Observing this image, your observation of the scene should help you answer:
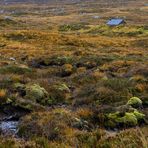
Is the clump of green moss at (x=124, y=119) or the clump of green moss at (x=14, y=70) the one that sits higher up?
the clump of green moss at (x=124, y=119)

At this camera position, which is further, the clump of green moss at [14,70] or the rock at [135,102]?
the clump of green moss at [14,70]

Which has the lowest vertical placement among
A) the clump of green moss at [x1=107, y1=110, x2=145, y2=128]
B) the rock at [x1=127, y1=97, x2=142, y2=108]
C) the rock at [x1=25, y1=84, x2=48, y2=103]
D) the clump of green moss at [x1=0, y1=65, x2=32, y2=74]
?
the clump of green moss at [x1=0, y1=65, x2=32, y2=74]

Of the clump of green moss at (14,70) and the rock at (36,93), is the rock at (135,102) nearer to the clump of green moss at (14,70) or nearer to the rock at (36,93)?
the rock at (36,93)

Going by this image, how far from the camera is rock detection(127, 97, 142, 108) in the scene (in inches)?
680

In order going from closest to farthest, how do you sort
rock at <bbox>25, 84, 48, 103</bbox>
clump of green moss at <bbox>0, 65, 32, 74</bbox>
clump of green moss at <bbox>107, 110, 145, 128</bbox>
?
clump of green moss at <bbox>107, 110, 145, 128</bbox> < rock at <bbox>25, 84, 48, 103</bbox> < clump of green moss at <bbox>0, 65, 32, 74</bbox>

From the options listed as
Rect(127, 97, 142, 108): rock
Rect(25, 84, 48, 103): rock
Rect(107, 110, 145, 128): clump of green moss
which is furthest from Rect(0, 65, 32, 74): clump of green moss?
Rect(107, 110, 145, 128): clump of green moss

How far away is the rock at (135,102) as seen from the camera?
1727 centimetres

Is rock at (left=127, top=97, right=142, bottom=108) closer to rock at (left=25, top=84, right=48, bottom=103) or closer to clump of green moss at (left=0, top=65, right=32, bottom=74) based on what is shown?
rock at (left=25, top=84, right=48, bottom=103)

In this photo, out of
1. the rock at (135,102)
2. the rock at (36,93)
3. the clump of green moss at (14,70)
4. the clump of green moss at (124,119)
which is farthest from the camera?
the clump of green moss at (14,70)

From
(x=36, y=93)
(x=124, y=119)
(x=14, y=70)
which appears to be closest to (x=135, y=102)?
(x=124, y=119)

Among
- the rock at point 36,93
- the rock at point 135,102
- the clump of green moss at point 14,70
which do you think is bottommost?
the clump of green moss at point 14,70

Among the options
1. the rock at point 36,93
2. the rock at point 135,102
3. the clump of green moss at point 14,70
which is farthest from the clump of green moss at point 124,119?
the clump of green moss at point 14,70

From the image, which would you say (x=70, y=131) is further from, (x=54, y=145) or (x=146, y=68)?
(x=146, y=68)

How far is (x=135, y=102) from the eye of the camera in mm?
17500
